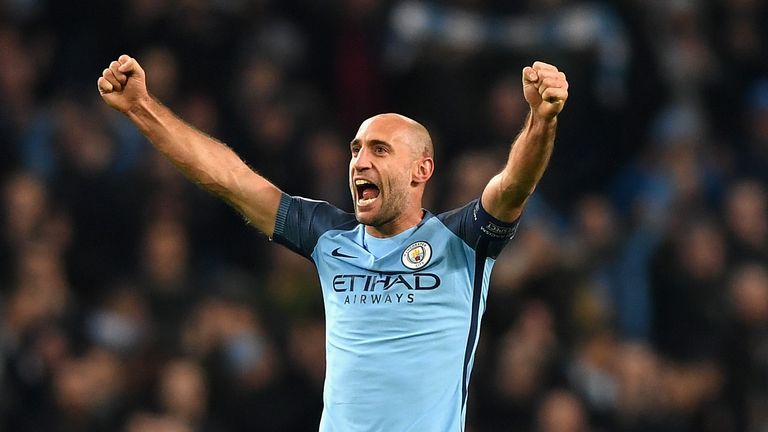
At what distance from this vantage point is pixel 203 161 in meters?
6.18

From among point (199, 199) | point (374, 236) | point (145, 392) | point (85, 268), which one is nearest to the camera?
point (374, 236)

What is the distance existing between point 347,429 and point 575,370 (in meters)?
4.37

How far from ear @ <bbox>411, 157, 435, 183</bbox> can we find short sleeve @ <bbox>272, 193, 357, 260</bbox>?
35 centimetres

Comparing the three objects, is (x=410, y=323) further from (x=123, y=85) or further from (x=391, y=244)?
(x=123, y=85)

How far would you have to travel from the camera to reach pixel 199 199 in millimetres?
10867

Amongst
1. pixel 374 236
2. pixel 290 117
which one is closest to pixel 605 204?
pixel 290 117

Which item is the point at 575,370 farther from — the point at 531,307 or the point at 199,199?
the point at 199,199

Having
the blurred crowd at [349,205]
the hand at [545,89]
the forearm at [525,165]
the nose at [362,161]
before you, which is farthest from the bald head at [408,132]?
the blurred crowd at [349,205]

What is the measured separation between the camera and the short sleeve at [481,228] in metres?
5.72

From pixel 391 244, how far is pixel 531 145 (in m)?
0.80

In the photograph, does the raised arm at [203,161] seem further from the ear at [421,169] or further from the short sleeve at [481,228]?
the short sleeve at [481,228]

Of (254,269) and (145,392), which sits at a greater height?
(254,269)

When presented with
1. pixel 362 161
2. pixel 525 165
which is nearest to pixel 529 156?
pixel 525 165

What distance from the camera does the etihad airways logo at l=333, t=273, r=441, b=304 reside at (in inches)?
228
